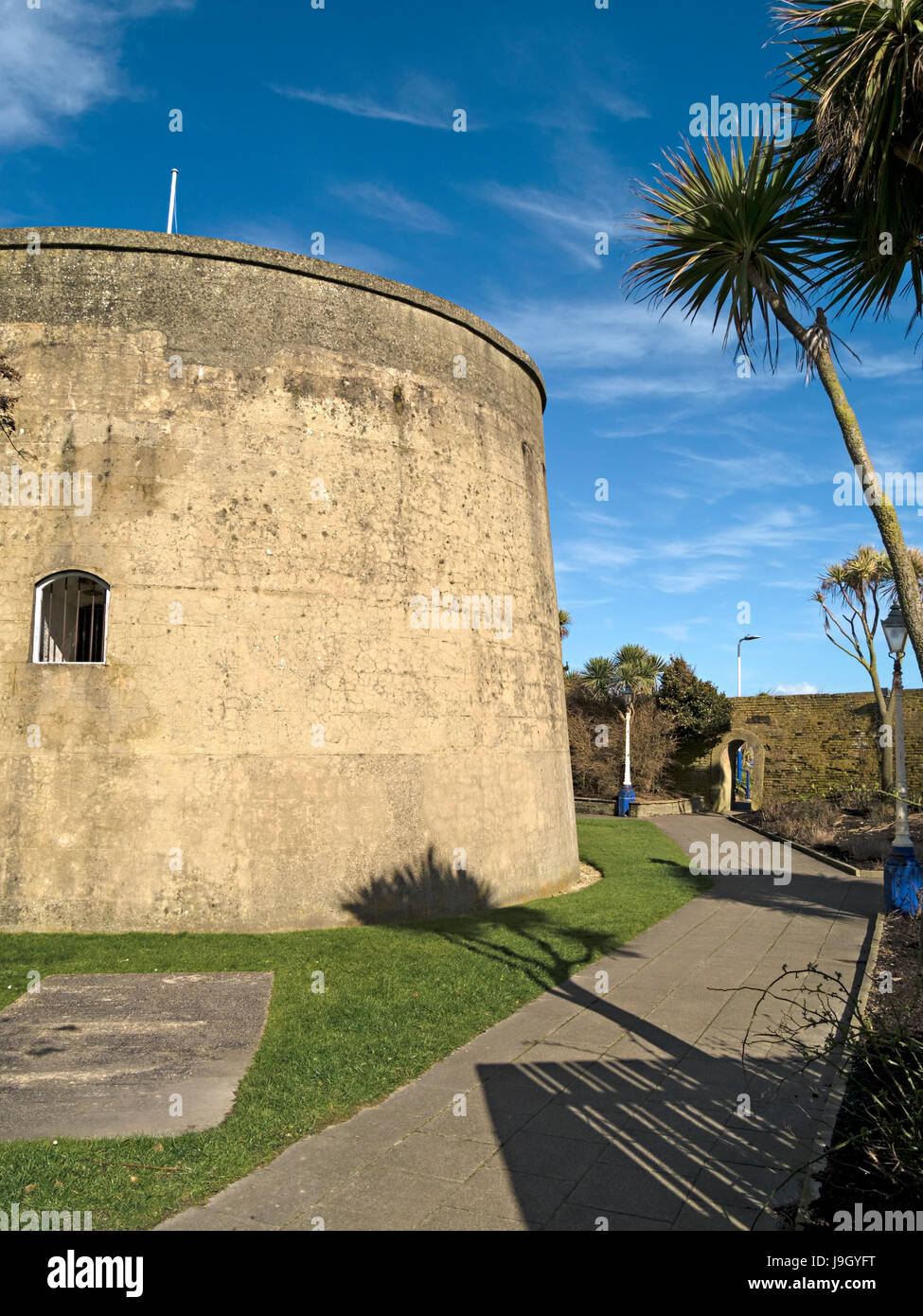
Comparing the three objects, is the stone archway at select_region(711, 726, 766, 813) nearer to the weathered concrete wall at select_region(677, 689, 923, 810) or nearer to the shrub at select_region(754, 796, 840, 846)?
the weathered concrete wall at select_region(677, 689, 923, 810)

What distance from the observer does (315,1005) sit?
22.2ft

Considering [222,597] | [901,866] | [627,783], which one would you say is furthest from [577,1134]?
[627,783]

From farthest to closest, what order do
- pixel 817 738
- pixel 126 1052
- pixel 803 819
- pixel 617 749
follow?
pixel 617 749 < pixel 817 738 < pixel 803 819 < pixel 126 1052

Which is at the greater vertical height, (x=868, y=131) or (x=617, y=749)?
(x=868, y=131)

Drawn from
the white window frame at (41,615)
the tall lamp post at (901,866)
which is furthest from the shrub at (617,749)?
the white window frame at (41,615)

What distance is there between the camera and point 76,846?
29.8 ft

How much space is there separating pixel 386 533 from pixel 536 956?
520cm

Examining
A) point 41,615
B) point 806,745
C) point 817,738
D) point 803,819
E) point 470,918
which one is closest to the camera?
point 41,615

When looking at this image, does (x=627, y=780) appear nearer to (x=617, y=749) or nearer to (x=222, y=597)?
(x=617, y=749)

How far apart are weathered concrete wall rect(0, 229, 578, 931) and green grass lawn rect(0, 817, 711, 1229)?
850 millimetres

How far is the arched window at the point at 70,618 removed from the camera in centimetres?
945

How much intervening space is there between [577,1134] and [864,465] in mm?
5059
